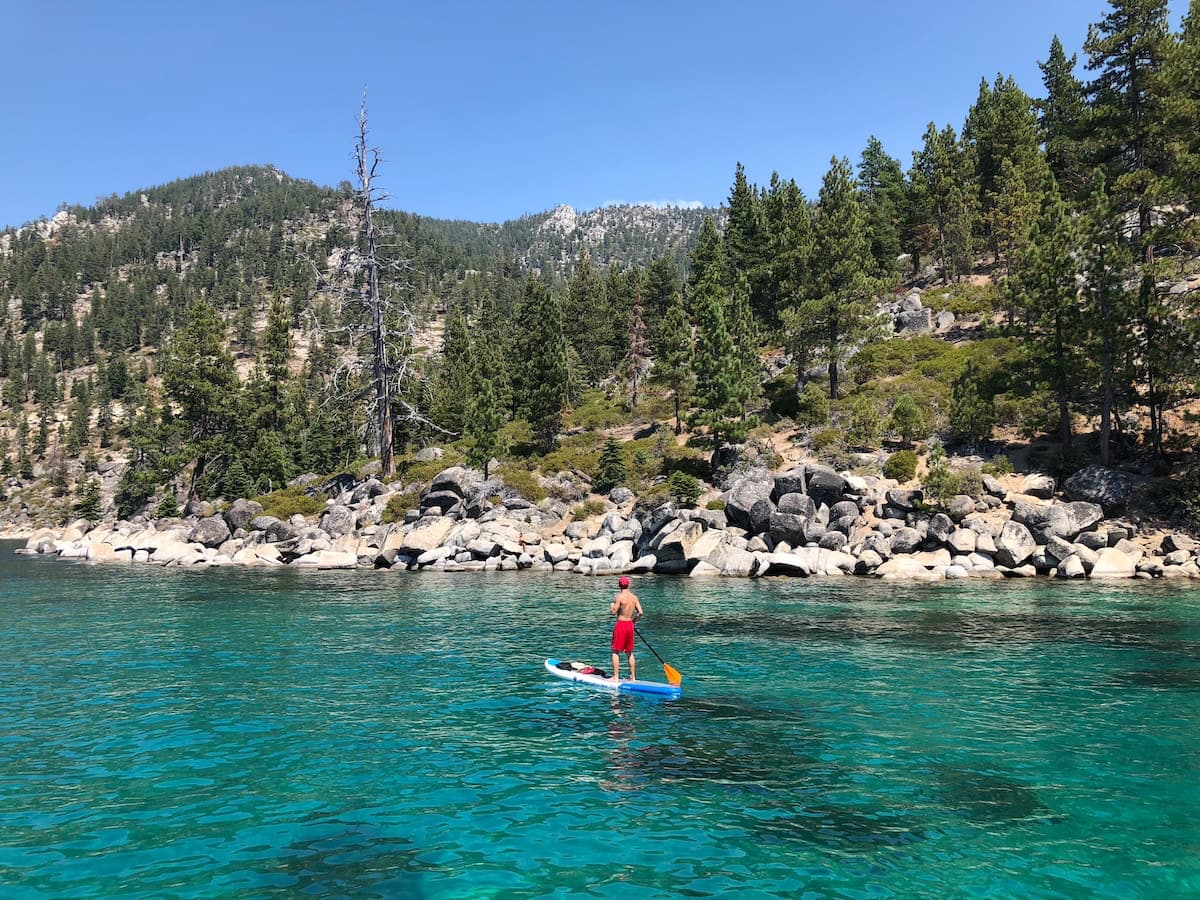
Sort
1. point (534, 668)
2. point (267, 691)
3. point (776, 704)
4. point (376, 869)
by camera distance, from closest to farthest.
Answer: point (376, 869), point (776, 704), point (267, 691), point (534, 668)

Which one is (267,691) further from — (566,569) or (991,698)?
(566,569)

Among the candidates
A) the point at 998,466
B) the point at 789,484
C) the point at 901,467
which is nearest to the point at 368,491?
the point at 789,484

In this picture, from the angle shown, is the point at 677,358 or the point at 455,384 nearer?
the point at 677,358

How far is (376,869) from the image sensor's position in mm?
7941

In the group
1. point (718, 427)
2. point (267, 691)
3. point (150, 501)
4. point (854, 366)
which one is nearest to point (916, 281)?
point (854, 366)


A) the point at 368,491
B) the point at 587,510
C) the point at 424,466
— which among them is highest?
the point at 424,466

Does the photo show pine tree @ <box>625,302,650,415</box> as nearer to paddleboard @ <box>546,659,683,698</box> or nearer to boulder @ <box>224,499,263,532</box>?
boulder @ <box>224,499,263,532</box>

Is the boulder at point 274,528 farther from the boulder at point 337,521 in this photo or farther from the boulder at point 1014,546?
the boulder at point 1014,546

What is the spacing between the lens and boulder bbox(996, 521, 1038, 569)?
110ft

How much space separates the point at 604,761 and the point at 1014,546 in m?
29.3

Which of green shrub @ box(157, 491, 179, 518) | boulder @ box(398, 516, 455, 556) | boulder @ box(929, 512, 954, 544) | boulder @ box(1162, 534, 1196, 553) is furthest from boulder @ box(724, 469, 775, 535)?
green shrub @ box(157, 491, 179, 518)

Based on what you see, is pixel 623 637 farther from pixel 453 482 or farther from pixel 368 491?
pixel 368 491

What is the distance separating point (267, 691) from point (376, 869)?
9.40 meters

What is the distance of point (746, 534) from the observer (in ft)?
131
